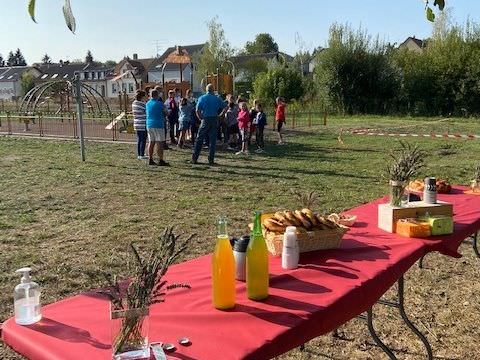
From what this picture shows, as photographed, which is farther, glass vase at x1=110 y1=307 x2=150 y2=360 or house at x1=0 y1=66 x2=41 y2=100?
house at x1=0 y1=66 x2=41 y2=100

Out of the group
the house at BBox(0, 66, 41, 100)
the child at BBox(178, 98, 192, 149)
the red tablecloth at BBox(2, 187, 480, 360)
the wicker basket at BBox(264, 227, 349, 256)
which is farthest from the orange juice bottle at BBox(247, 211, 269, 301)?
the house at BBox(0, 66, 41, 100)

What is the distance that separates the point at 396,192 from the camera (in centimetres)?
340

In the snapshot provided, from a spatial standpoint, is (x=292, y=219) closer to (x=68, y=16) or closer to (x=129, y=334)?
(x=129, y=334)

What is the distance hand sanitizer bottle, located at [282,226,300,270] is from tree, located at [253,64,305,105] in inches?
1535

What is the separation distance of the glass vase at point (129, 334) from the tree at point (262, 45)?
9355cm

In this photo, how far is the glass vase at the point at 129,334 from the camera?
1707mm

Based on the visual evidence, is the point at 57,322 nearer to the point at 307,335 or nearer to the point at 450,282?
the point at 307,335

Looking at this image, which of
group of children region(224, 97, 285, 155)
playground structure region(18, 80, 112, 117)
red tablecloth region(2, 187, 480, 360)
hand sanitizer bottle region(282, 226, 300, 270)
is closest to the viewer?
red tablecloth region(2, 187, 480, 360)

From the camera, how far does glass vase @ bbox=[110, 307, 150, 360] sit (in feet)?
5.60

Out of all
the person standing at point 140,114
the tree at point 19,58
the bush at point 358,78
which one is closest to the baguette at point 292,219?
the person standing at point 140,114

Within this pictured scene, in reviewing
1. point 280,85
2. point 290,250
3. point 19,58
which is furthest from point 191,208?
point 19,58

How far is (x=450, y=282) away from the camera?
5.07m

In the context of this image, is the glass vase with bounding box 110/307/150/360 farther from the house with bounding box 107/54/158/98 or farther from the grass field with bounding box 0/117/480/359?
the house with bounding box 107/54/158/98

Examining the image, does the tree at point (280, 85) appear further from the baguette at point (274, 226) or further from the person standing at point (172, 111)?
the baguette at point (274, 226)
